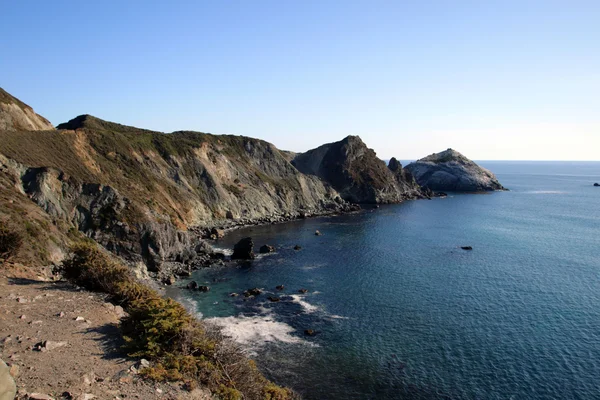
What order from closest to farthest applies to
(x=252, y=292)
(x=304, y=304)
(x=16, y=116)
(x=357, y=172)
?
1. (x=304, y=304)
2. (x=252, y=292)
3. (x=16, y=116)
4. (x=357, y=172)

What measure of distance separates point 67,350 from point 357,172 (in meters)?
141

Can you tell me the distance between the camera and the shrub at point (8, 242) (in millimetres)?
29062

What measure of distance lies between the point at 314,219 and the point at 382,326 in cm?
6929

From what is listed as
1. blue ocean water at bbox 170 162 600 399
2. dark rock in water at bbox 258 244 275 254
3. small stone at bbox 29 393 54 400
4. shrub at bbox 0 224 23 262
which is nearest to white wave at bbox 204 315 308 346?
blue ocean water at bbox 170 162 600 399

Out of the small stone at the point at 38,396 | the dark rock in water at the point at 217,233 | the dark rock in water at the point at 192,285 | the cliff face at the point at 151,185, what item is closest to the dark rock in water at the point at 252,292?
the dark rock in water at the point at 192,285

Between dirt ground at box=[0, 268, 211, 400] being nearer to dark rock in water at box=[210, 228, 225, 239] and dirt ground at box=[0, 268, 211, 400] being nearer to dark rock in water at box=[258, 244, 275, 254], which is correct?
dark rock in water at box=[258, 244, 275, 254]

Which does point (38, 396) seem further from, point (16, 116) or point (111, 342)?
point (16, 116)

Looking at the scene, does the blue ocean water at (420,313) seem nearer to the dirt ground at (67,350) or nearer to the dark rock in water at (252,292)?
the dark rock in water at (252,292)

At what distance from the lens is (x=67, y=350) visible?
61.5 ft

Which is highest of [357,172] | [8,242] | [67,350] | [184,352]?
[357,172]

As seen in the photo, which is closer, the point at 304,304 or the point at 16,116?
the point at 304,304

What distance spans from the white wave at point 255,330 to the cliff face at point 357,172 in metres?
105

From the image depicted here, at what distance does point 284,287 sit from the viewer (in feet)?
181

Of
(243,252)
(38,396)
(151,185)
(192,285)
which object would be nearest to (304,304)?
(192,285)
